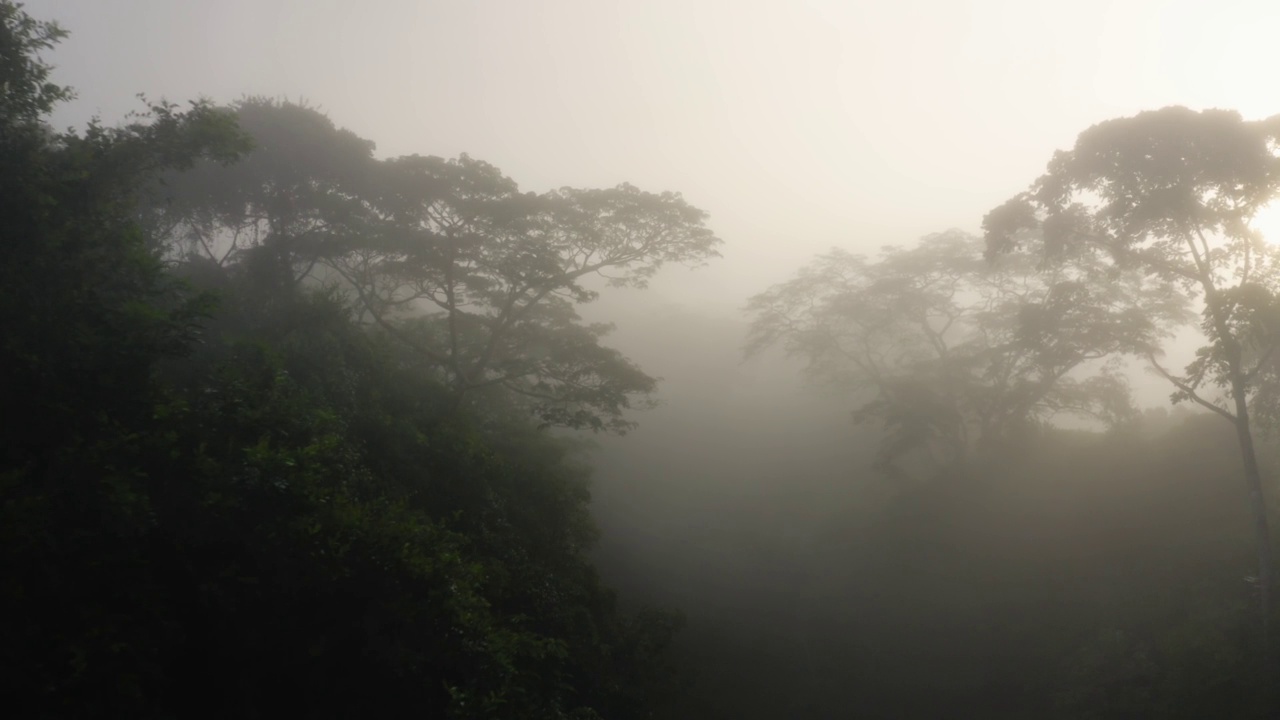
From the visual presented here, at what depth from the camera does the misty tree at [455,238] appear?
1387 centimetres

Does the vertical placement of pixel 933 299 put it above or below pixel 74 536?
above

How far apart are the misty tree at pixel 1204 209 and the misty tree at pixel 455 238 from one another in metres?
7.69

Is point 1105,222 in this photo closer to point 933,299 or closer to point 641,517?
point 933,299

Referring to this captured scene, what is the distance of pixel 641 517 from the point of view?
72.6ft

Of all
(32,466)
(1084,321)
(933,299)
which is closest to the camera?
(32,466)

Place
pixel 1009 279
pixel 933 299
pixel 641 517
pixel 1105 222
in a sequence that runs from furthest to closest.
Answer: pixel 641 517
pixel 933 299
pixel 1009 279
pixel 1105 222

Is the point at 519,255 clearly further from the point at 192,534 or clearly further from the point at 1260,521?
the point at 1260,521

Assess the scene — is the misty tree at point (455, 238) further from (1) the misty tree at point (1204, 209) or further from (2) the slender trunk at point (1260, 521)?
(2) the slender trunk at point (1260, 521)

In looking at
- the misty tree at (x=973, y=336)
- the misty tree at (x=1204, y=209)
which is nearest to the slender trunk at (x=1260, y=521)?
the misty tree at (x=1204, y=209)

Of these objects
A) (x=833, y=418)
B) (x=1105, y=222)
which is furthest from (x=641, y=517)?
(x=1105, y=222)

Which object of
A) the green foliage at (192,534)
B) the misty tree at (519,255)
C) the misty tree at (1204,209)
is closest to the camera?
the green foliage at (192,534)

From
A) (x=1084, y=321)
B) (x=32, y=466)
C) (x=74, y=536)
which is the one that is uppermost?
(x=1084, y=321)

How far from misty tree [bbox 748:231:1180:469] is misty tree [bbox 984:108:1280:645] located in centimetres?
262

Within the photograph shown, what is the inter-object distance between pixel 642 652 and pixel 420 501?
4.02 meters
